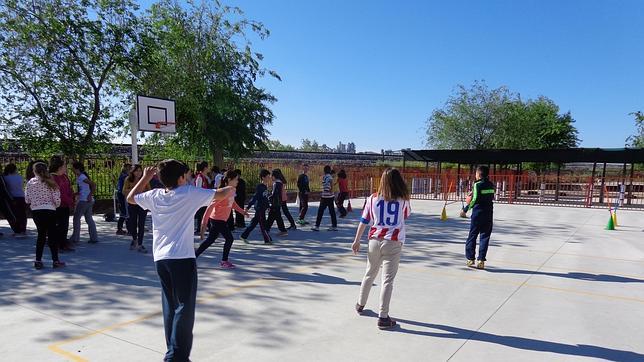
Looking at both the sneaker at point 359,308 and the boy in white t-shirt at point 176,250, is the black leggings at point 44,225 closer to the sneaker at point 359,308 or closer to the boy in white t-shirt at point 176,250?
the boy in white t-shirt at point 176,250

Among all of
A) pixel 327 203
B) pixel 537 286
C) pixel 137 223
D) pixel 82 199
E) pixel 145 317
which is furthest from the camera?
pixel 327 203

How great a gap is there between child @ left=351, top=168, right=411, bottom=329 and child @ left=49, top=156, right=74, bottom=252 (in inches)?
226

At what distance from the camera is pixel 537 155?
21688 mm

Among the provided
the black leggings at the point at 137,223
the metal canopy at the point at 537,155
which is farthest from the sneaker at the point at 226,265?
the metal canopy at the point at 537,155

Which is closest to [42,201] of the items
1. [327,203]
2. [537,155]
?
[327,203]

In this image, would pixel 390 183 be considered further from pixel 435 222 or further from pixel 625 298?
pixel 435 222

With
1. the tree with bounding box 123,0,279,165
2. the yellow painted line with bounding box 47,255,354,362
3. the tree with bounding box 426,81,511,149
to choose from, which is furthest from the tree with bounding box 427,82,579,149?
the yellow painted line with bounding box 47,255,354,362

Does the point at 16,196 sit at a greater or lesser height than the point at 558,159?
lesser

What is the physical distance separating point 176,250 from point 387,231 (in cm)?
217

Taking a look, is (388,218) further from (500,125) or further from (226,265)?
(500,125)

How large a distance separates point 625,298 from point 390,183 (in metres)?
3.89

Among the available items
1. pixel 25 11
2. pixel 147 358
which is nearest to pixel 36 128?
pixel 25 11

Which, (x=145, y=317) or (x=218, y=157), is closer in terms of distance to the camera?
(x=145, y=317)

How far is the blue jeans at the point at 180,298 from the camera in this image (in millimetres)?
3209
